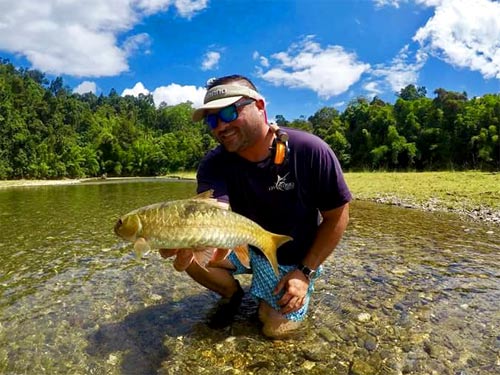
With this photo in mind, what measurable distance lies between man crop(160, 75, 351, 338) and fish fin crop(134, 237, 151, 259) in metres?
0.46

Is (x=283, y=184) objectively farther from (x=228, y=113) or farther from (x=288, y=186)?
(x=228, y=113)

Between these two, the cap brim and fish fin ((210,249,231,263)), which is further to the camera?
fish fin ((210,249,231,263))

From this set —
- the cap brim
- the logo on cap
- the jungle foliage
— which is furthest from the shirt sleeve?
the jungle foliage

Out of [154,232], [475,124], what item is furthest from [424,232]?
[475,124]

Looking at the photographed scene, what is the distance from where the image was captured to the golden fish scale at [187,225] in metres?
3.29

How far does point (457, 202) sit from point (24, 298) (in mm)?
15661

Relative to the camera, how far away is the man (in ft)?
13.0

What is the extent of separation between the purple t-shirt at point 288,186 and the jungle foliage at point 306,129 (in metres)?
46.1

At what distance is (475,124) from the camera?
50.8 meters

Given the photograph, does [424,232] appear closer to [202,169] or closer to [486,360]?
[486,360]

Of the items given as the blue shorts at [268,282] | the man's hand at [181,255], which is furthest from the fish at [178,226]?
the blue shorts at [268,282]

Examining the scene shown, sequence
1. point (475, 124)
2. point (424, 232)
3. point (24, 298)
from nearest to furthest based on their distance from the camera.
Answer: point (24, 298), point (424, 232), point (475, 124)

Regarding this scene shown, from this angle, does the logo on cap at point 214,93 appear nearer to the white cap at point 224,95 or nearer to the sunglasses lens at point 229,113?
the white cap at point 224,95

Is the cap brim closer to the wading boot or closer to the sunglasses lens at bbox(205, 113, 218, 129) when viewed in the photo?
the sunglasses lens at bbox(205, 113, 218, 129)
